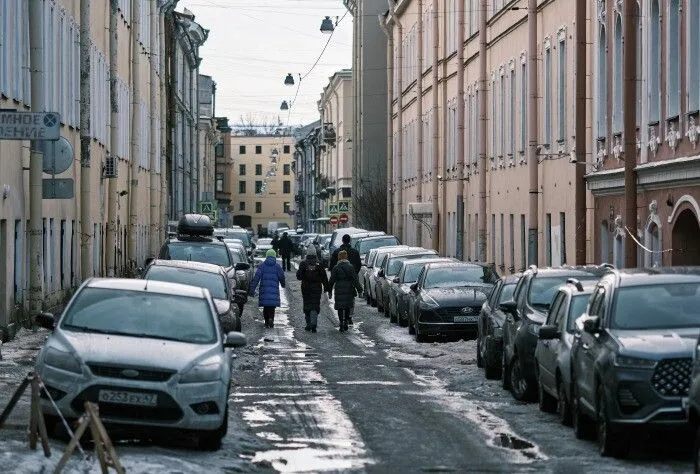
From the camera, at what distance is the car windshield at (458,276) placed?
3331 cm

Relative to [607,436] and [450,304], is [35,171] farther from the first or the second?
[607,436]

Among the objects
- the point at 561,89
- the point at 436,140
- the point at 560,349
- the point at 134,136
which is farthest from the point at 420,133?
the point at 560,349

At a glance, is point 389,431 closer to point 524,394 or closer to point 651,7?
point 524,394

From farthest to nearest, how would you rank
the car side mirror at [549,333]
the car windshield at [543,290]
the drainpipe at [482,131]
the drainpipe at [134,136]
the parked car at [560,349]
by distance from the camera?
the drainpipe at [134,136], the drainpipe at [482,131], the car windshield at [543,290], the car side mirror at [549,333], the parked car at [560,349]

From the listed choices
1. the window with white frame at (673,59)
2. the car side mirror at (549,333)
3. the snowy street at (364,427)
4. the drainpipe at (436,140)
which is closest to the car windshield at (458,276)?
the snowy street at (364,427)

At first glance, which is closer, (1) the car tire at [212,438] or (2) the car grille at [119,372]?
(2) the car grille at [119,372]

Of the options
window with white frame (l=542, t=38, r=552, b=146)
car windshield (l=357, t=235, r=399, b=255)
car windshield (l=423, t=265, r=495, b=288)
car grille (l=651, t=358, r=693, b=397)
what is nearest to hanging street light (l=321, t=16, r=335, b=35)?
car windshield (l=357, t=235, r=399, b=255)

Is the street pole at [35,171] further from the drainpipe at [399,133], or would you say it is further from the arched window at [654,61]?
the drainpipe at [399,133]

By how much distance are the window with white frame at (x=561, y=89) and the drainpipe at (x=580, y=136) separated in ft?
11.9

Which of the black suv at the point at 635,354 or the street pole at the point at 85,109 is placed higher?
the street pole at the point at 85,109

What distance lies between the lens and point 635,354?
1415 centimetres

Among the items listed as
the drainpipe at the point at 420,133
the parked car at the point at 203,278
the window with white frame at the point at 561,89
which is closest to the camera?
the parked car at the point at 203,278

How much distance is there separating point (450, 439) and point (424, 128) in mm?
51751

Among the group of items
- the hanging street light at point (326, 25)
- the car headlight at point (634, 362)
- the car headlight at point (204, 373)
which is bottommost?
the car headlight at point (204, 373)
